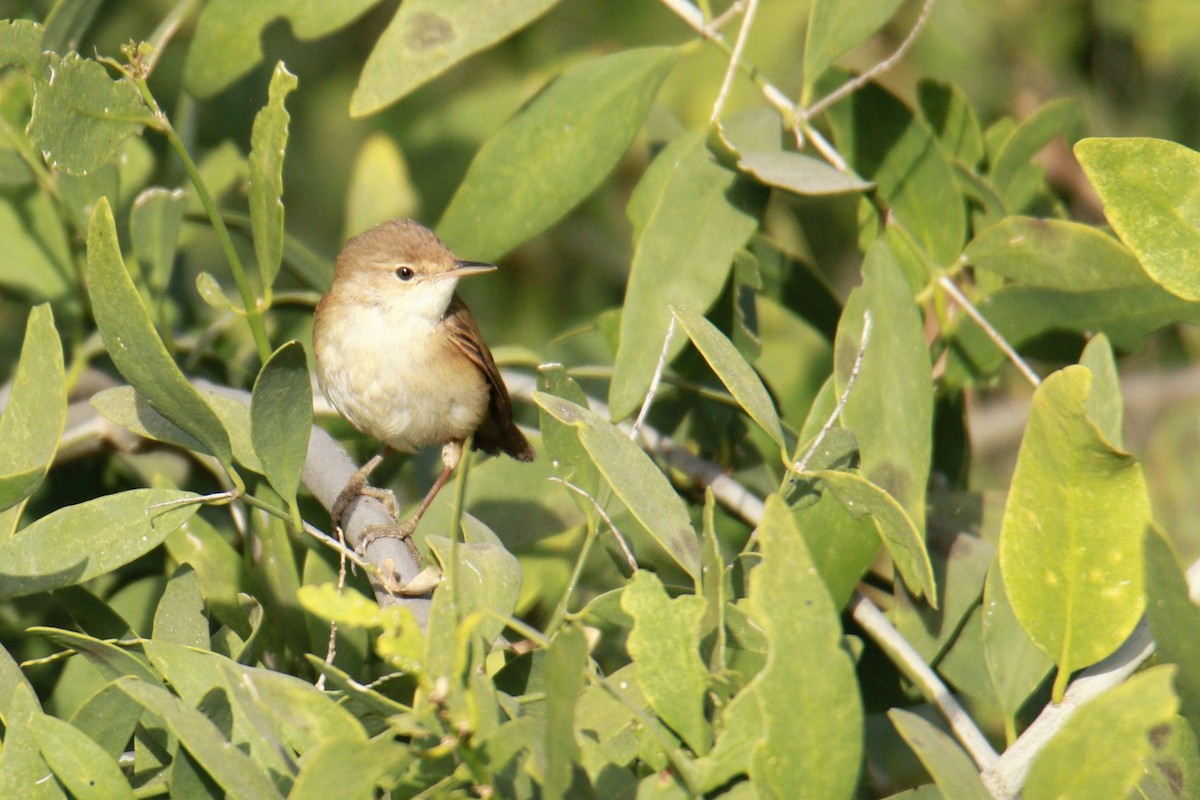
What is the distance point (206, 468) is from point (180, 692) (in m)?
1.55

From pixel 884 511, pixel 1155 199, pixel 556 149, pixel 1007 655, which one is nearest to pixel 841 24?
pixel 556 149

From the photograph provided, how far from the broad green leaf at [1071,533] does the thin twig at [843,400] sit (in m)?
0.32

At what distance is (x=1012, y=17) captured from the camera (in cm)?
546

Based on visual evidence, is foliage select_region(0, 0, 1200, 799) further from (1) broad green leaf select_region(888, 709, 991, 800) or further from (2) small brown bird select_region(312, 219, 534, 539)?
(2) small brown bird select_region(312, 219, 534, 539)

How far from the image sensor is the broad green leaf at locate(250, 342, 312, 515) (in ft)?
6.02

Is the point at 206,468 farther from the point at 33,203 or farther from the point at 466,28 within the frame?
the point at 466,28

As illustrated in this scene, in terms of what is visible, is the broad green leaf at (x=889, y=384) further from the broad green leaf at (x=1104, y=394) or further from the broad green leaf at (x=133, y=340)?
the broad green leaf at (x=133, y=340)

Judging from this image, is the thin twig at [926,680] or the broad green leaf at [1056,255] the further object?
the broad green leaf at [1056,255]

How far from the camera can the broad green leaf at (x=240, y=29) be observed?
2848 millimetres

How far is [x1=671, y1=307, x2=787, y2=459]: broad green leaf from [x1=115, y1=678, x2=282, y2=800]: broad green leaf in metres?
0.81

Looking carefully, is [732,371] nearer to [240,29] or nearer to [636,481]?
[636,481]

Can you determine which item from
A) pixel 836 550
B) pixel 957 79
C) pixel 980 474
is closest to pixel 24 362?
pixel 836 550

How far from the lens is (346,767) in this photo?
1.35 metres

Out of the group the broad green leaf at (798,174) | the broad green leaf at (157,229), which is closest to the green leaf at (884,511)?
the broad green leaf at (798,174)
